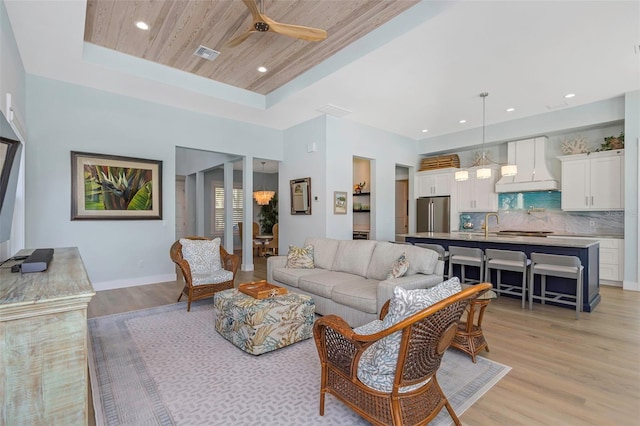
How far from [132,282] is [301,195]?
132 inches

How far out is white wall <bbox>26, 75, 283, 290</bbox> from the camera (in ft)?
14.2

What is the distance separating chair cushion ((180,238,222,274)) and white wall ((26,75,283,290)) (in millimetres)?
1414

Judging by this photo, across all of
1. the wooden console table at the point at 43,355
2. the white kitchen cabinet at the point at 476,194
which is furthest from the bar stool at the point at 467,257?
the wooden console table at the point at 43,355

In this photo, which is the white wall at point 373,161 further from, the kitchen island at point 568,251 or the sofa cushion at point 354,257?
the kitchen island at point 568,251

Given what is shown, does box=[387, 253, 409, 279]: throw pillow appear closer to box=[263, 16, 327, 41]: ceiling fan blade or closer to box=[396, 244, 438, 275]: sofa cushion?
box=[396, 244, 438, 275]: sofa cushion

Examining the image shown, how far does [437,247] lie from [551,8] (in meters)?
3.12

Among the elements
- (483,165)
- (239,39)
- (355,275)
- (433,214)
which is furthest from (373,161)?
(239,39)

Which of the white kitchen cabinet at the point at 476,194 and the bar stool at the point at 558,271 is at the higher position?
the white kitchen cabinet at the point at 476,194

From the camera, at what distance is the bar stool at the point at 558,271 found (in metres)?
3.64

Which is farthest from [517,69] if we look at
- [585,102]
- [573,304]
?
[573,304]

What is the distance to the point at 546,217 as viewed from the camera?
6.47m

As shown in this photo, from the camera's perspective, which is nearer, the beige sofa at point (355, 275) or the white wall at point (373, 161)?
the beige sofa at point (355, 275)

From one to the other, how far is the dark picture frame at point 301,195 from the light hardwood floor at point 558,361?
2.88 meters

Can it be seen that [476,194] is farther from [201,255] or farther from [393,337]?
[393,337]
